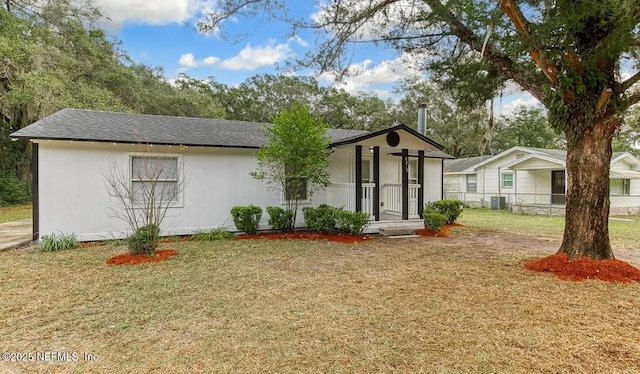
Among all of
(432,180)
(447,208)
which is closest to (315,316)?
(447,208)

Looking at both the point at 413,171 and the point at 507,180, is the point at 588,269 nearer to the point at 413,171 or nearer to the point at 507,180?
the point at 413,171

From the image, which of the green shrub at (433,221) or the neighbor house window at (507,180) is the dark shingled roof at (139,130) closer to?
the green shrub at (433,221)

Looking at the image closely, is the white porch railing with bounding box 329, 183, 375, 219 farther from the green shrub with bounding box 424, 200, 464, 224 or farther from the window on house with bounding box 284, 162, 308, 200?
the green shrub with bounding box 424, 200, 464, 224

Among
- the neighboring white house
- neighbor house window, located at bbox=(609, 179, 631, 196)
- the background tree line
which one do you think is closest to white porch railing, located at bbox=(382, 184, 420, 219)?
the background tree line

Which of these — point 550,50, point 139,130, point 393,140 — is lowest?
point 393,140

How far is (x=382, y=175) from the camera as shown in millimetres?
11797

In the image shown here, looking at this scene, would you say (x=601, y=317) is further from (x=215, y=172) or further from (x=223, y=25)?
(x=215, y=172)

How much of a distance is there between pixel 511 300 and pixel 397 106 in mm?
27388

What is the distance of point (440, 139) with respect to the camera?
1212 inches

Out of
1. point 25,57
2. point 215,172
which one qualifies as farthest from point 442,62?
point 25,57

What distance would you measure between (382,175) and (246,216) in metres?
5.05

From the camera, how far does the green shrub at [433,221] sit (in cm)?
994

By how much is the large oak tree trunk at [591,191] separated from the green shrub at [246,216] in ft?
22.8

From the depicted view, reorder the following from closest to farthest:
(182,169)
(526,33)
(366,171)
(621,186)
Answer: (526,33), (182,169), (366,171), (621,186)
